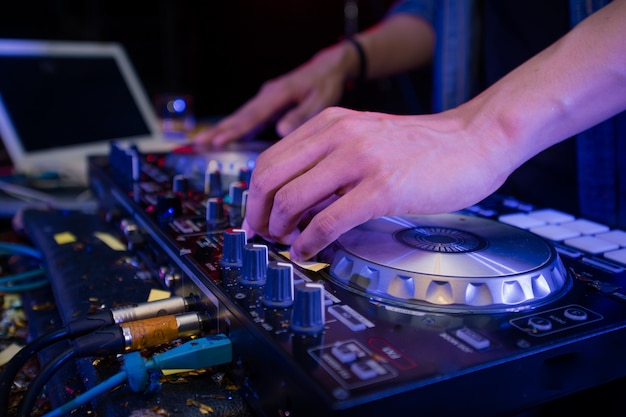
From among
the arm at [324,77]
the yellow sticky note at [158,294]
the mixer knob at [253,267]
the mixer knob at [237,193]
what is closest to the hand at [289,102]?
the arm at [324,77]

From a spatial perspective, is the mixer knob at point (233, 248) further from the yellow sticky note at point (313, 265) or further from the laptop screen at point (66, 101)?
the laptop screen at point (66, 101)

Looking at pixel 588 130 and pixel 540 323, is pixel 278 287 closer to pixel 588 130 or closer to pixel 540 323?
pixel 540 323

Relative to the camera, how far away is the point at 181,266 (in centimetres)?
72

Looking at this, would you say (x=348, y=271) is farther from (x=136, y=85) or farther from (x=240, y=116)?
(x=136, y=85)

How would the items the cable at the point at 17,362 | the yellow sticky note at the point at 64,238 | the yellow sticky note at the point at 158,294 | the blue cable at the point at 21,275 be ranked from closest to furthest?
the cable at the point at 17,362 → the yellow sticky note at the point at 158,294 → the blue cable at the point at 21,275 → the yellow sticky note at the point at 64,238

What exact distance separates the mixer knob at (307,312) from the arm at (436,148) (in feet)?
0.44

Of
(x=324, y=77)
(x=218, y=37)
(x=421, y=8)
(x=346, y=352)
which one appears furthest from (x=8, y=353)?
(x=218, y=37)

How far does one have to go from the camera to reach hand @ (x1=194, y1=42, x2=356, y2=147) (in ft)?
5.13

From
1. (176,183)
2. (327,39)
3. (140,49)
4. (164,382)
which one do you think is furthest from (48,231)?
(140,49)

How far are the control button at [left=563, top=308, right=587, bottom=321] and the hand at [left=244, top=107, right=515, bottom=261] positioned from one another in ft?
0.54

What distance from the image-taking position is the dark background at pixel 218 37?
2.43 meters

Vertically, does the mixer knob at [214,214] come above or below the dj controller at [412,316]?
above

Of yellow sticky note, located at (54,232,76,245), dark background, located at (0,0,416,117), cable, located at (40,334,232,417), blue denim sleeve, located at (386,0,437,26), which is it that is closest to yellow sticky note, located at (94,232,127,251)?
yellow sticky note, located at (54,232,76,245)

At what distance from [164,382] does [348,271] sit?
0.72ft
